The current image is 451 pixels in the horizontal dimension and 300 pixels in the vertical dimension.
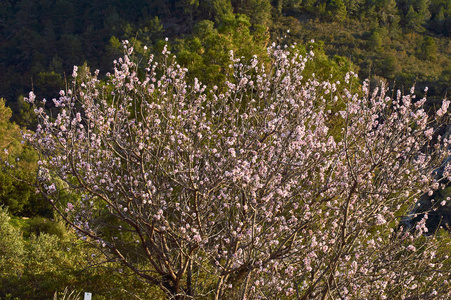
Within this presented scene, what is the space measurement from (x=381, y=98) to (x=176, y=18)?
177 feet

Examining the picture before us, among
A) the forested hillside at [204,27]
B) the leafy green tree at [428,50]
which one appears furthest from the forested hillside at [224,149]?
the forested hillside at [204,27]

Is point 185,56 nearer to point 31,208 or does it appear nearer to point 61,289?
point 61,289

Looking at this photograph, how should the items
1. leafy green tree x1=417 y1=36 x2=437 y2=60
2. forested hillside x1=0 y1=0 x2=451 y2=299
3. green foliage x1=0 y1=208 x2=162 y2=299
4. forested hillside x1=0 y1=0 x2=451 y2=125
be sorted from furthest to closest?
leafy green tree x1=417 y1=36 x2=437 y2=60, forested hillside x1=0 y1=0 x2=451 y2=125, green foliage x1=0 y1=208 x2=162 y2=299, forested hillside x1=0 y1=0 x2=451 y2=299

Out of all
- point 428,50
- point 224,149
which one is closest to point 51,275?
point 224,149

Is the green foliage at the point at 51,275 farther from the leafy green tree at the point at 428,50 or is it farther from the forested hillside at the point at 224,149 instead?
the leafy green tree at the point at 428,50

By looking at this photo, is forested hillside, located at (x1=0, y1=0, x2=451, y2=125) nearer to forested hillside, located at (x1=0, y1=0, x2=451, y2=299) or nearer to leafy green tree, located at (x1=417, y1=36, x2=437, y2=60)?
leafy green tree, located at (x1=417, y1=36, x2=437, y2=60)

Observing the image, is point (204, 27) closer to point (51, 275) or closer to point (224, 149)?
point (51, 275)

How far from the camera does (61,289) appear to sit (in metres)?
6.50

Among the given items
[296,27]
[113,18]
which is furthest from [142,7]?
[296,27]

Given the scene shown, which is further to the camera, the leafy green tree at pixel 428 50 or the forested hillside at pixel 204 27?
the leafy green tree at pixel 428 50

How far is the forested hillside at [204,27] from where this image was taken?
38.5 meters

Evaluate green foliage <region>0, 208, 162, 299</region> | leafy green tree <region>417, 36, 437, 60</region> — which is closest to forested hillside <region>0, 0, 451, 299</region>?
green foliage <region>0, 208, 162, 299</region>

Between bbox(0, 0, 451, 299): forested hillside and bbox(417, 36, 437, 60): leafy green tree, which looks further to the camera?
bbox(417, 36, 437, 60): leafy green tree

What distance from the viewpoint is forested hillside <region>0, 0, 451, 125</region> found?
3850cm
